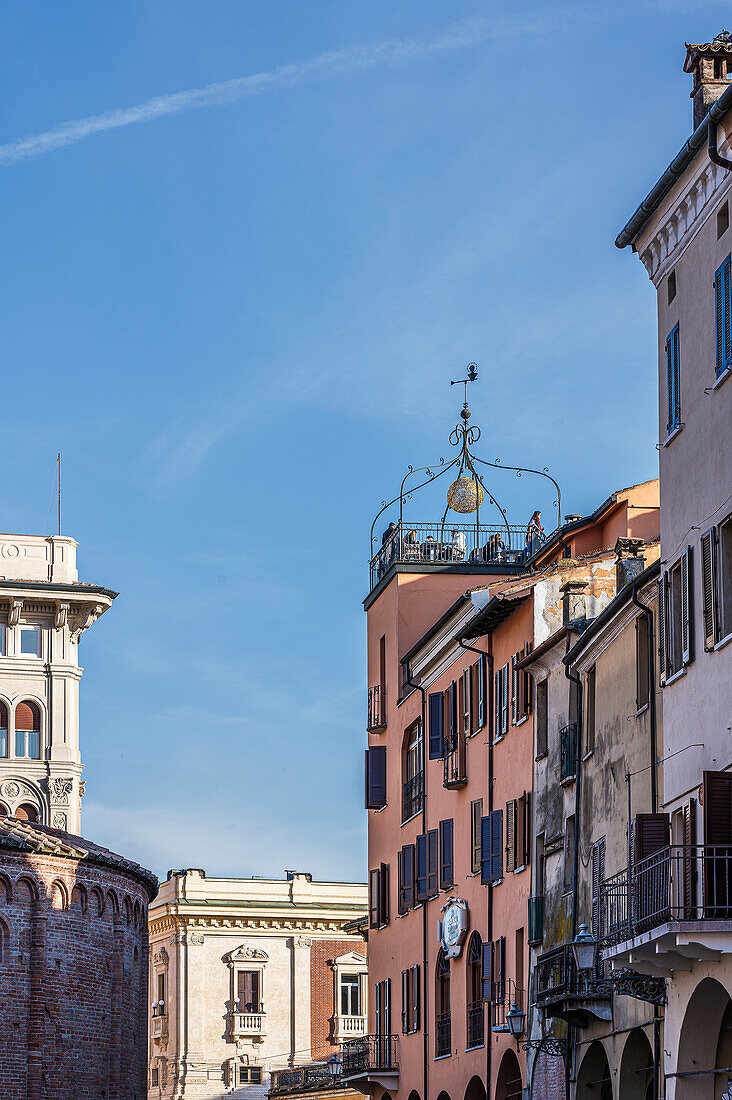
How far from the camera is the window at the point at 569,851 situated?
1437 inches

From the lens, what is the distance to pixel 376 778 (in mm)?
57031

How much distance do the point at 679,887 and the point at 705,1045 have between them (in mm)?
2857

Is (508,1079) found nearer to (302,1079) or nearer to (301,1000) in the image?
(302,1079)

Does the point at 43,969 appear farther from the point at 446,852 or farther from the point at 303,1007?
the point at 303,1007

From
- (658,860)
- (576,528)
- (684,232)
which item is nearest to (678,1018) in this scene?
(658,860)

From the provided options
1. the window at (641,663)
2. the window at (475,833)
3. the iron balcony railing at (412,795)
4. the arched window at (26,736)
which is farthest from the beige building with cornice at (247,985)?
the window at (641,663)

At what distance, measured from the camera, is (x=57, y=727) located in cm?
9094

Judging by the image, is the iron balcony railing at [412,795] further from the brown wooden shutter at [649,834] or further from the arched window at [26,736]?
the arched window at [26,736]

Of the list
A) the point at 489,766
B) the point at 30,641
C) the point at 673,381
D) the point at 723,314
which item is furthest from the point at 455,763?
the point at 30,641

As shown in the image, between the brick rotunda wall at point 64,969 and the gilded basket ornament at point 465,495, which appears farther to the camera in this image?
the gilded basket ornament at point 465,495

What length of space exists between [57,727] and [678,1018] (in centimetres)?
6785

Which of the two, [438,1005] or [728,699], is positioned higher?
[728,699]

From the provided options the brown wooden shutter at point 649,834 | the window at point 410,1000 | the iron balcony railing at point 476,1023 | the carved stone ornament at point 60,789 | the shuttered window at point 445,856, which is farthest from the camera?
the carved stone ornament at point 60,789

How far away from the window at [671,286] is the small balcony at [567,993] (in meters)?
11.5
